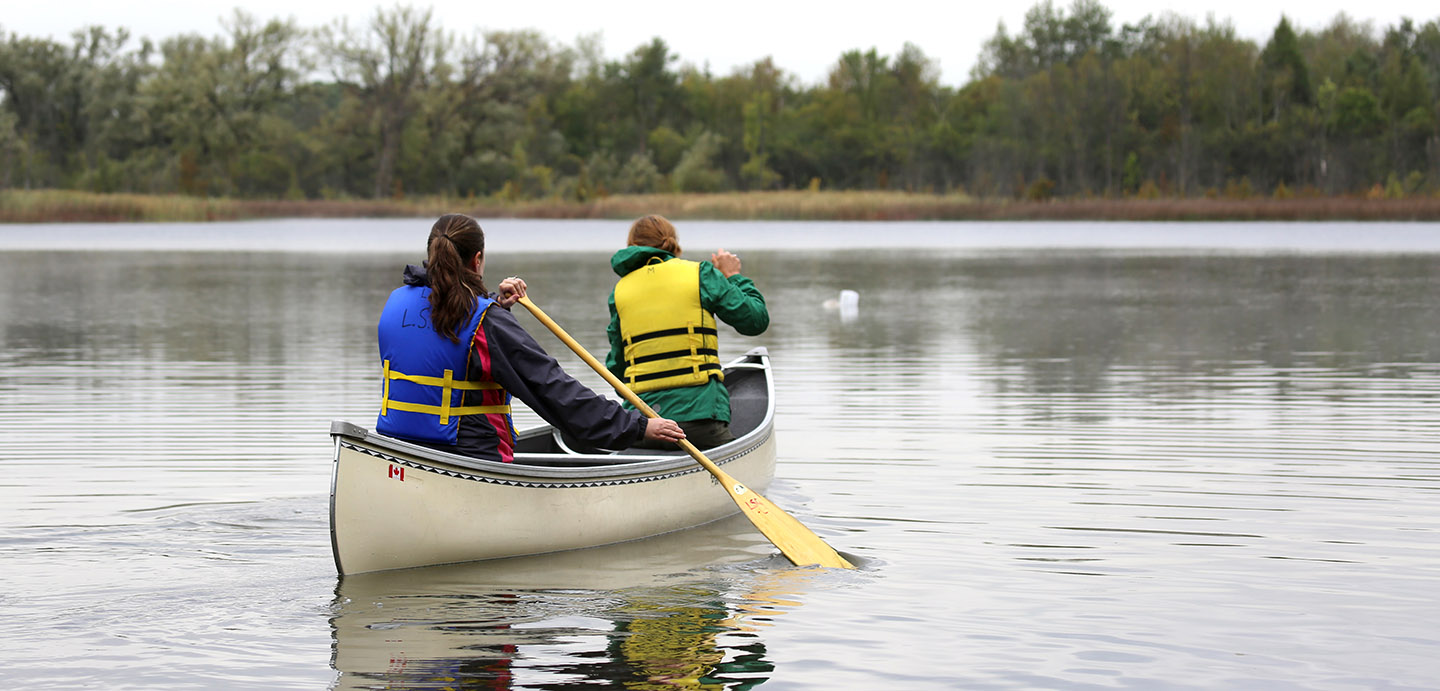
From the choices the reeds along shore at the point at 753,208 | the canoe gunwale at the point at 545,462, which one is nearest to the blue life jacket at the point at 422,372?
the canoe gunwale at the point at 545,462

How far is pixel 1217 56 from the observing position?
6581 centimetres

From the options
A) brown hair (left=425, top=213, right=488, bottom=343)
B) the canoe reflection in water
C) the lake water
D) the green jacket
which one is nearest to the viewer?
the canoe reflection in water

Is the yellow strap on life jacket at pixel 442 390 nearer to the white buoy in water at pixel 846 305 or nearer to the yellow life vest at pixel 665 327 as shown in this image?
the yellow life vest at pixel 665 327

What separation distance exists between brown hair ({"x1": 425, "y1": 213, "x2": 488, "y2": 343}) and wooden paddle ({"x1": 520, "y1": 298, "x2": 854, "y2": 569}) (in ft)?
1.61

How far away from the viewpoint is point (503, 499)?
18.2 feet

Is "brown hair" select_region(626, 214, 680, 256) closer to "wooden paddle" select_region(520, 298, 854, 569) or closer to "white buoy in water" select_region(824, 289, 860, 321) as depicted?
"wooden paddle" select_region(520, 298, 854, 569)

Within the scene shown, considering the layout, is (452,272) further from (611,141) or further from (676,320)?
(611,141)

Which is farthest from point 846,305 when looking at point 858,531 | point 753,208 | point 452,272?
point 753,208

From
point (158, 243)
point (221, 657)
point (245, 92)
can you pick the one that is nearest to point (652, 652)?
point (221, 657)

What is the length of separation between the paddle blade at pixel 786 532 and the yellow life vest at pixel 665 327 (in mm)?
552

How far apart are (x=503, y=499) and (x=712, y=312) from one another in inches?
56.2

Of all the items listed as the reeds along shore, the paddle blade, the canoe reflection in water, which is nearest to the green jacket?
the paddle blade

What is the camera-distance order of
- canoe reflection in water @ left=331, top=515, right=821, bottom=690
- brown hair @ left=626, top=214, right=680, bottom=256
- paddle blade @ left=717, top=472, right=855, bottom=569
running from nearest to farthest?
canoe reflection in water @ left=331, top=515, right=821, bottom=690, paddle blade @ left=717, top=472, right=855, bottom=569, brown hair @ left=626, top=214, right=680, bottom=256

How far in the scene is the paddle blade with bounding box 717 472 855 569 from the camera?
5.62 m
